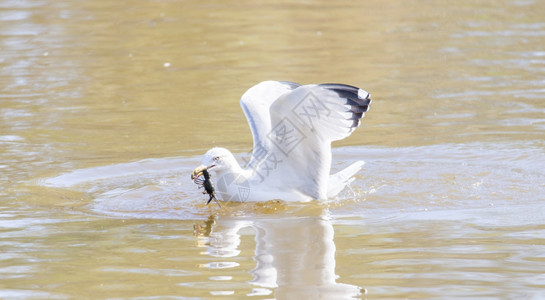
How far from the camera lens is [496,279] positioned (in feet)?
17.2

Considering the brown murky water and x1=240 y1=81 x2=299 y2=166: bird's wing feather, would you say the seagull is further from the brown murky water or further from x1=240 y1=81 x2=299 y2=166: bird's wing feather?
the brown murky water

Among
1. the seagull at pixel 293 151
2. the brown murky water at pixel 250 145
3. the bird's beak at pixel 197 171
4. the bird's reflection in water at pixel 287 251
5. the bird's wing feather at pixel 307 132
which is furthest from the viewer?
the bird's beak at pixel 197 171

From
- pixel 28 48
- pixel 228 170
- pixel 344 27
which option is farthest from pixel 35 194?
pixel 344 27

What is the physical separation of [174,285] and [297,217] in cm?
208

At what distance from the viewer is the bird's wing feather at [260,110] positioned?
780cm

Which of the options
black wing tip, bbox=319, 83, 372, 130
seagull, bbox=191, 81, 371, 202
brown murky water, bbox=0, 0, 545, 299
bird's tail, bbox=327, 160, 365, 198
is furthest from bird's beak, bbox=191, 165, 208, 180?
black wing tip, bbox=319, 83, 372, 130

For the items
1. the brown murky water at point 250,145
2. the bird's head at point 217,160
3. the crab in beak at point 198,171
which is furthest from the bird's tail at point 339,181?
the crab in beak at point 198,171

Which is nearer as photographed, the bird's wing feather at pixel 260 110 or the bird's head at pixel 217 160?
the bird's head at pixel 217 160

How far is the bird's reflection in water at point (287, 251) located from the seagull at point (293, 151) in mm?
485

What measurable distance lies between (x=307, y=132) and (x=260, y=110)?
0.69 metres

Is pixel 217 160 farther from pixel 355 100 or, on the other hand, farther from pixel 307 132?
pixel 355 100

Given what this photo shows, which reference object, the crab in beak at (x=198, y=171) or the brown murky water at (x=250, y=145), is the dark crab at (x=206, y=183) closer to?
the crab in beak at (x=198, y=171)

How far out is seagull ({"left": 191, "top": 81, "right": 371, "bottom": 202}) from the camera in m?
7.25

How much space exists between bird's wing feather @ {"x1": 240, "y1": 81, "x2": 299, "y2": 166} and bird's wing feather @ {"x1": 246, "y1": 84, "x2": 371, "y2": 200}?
0.03 meters
